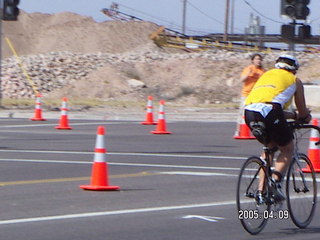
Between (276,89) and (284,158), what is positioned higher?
(276,89)

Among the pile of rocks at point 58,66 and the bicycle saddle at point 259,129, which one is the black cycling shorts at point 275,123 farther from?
the pile of rocks at point 58,66

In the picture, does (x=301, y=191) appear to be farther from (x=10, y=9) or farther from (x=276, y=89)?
(x=10, y=9)

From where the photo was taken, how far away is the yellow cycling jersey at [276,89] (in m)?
8.86

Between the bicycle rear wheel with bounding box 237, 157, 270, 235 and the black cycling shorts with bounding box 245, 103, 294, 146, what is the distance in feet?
0.93

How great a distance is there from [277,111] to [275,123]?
12 cm

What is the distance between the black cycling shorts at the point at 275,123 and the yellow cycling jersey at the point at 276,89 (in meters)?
0.11

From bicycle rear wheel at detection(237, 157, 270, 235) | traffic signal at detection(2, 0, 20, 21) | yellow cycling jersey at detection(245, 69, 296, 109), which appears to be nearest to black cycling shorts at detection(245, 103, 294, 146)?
yellow cycling jersey at detection(245, 69, 296, 109)

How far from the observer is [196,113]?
31750mm

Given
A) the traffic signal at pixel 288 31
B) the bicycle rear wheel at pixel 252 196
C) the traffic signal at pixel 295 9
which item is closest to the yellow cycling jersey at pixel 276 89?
the bicycle rear wheel at pixel 252 196

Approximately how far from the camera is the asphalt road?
→ 9008mm

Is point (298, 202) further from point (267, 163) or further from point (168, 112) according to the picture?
point (168, 112)

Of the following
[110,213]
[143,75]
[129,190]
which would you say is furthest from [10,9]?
[143,75]

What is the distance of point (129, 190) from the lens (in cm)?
1193

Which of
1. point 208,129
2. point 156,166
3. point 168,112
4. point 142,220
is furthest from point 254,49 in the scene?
point 142,220
